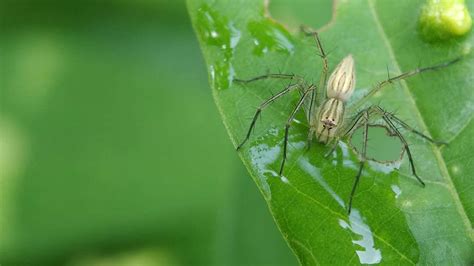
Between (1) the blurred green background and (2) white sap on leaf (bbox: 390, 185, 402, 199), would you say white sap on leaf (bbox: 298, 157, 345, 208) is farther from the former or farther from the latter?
(1) the blurred green background

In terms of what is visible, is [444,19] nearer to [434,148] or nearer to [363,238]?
[434,148]

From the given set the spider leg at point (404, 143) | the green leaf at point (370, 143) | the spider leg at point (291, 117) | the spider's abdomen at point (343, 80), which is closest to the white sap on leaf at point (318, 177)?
the green leaf at point (370, 143)

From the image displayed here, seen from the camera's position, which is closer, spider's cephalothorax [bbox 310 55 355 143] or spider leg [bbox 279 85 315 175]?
spider leg [bbox 279 85 315 175]

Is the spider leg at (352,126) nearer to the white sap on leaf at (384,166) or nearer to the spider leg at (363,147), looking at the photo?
the spider leg at (363,147)

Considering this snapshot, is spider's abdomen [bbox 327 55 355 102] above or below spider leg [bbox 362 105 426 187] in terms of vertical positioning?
above

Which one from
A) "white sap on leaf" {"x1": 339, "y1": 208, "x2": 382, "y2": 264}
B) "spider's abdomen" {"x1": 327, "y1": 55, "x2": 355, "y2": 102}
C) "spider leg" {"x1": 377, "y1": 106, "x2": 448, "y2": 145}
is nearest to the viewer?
"white sap on leaf" {"x1": 339, "y1": 208, "x2": 382, "y2": 264}

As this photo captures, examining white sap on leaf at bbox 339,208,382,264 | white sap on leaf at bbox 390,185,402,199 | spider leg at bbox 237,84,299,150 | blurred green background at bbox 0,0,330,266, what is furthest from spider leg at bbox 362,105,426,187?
blurred green background at bbox 0,0,330,266

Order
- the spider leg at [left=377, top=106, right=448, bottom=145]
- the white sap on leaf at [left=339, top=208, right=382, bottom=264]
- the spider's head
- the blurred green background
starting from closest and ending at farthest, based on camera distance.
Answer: the white sap on leaf at [left=339, top=208, right=382, bottom=264]
the spider leg at [left=377, top=106, right=448, bottom=145]
the spider's head
the blurred green background
